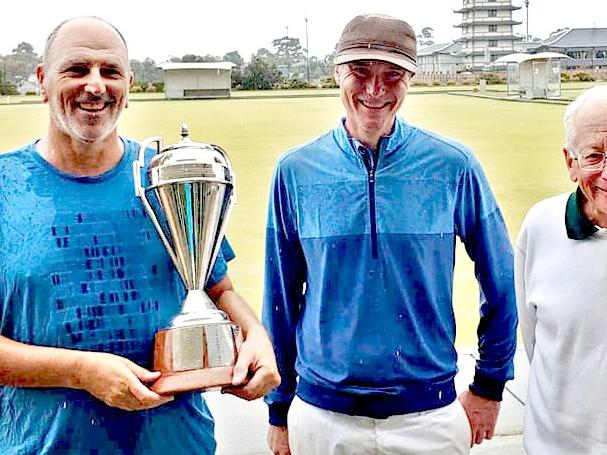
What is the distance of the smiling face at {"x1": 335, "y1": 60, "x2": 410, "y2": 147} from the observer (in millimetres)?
1422

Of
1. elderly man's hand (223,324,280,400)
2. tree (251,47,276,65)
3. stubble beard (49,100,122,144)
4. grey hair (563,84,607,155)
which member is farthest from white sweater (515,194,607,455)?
tree (251,47,276,65)

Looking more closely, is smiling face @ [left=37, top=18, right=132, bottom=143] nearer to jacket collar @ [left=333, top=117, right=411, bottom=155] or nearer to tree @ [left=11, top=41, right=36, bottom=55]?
jacket collar @ [left=333, top=117, right=411, bottom=155]

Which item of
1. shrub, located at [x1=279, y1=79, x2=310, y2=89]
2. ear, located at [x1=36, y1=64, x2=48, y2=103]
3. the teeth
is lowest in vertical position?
the teeth

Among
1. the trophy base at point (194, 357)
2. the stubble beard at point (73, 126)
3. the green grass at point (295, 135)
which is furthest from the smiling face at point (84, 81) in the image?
the green grass at point (295, 135)

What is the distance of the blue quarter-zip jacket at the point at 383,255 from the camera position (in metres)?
1.40

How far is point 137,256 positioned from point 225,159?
204 mm

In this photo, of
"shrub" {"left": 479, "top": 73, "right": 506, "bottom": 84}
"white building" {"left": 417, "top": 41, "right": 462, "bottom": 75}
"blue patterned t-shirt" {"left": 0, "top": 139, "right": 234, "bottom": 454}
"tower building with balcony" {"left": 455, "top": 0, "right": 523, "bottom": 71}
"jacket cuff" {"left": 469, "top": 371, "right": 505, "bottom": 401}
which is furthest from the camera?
"tower building with balcony" {"left": 455, "top": 0, "right": 523, "bottom": 71}

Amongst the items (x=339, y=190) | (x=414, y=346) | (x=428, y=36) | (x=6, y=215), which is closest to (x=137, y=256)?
(x=6, y=215)

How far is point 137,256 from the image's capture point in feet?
3.72

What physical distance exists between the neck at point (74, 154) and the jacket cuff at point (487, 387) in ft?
2.81

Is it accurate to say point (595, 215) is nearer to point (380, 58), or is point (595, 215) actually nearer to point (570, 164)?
point (570, 164)

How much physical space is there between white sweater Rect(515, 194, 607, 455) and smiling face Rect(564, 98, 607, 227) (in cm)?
4

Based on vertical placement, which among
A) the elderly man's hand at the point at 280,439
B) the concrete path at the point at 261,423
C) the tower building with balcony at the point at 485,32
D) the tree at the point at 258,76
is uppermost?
the tower building with balcony at the point at 485,32

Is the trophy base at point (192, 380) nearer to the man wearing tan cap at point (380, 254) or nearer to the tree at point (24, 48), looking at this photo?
the man wearing tan cap at point (380, 254)
